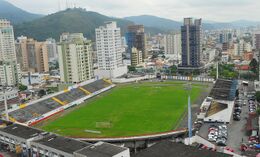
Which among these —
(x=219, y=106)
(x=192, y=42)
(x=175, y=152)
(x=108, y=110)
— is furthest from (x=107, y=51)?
(x=175, y=152)

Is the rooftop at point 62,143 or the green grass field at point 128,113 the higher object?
the rooftop at point 62,143

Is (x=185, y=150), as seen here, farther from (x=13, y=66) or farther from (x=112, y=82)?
A: (x=13, y=66)

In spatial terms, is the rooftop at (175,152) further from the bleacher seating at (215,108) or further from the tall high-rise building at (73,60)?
the tall high-rise building at (73,60)

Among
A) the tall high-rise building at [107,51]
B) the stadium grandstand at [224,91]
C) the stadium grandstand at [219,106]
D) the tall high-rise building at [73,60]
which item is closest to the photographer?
the stadium grandstand at [219,106]

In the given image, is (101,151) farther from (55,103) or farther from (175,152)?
(55,103)

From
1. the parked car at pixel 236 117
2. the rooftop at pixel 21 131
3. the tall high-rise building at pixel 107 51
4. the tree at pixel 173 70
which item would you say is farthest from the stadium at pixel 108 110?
the tree at pixel 173 70

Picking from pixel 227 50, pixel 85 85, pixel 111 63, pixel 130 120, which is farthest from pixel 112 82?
pixel 227 50

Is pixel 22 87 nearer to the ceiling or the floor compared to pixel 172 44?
nearer to the floor
